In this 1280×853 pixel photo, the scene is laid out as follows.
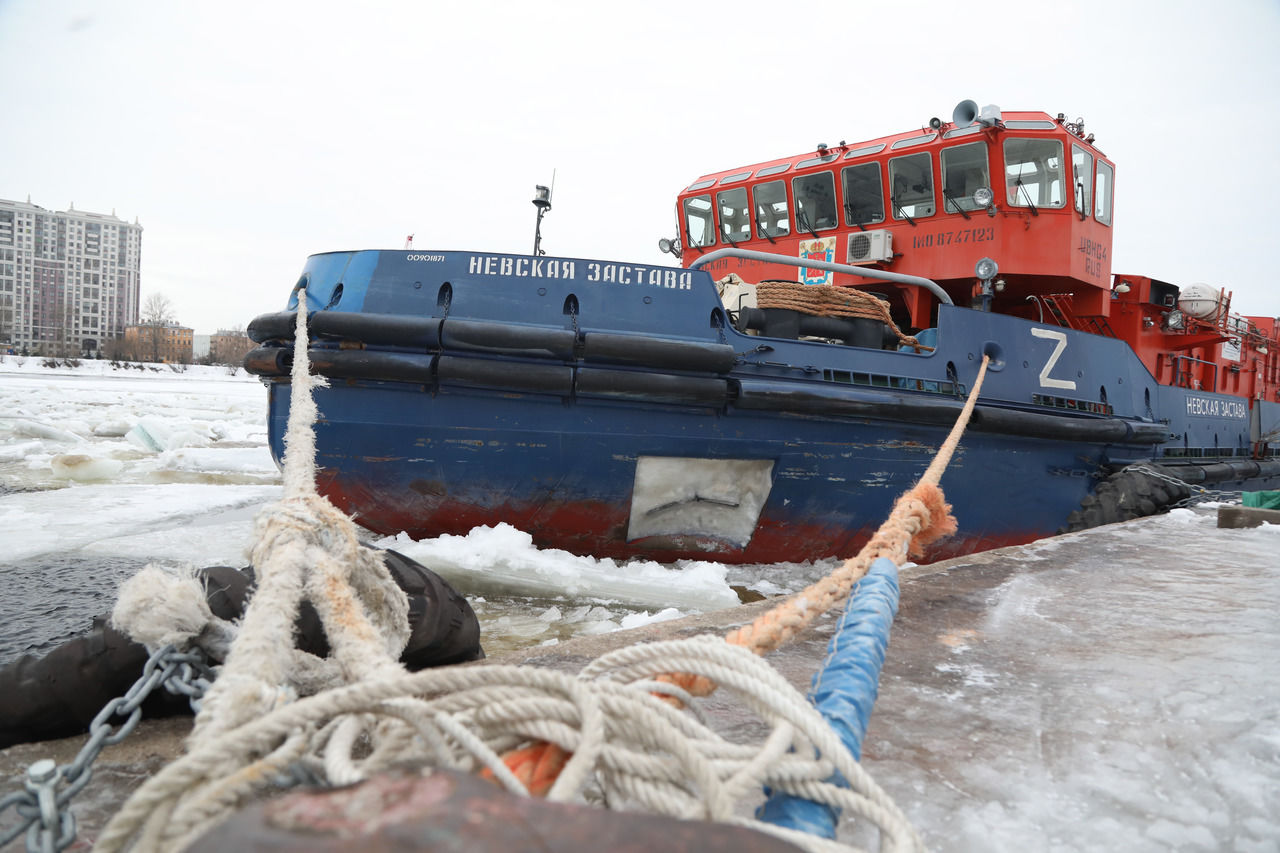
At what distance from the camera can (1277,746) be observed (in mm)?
1395

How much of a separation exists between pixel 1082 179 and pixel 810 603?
612 centimetres

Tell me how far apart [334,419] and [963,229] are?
196 inches

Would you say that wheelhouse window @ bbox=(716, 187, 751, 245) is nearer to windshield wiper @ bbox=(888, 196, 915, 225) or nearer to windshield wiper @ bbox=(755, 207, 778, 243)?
windshield wiper @ bbox=(755, 207, 778, 243)

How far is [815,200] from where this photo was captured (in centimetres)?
684

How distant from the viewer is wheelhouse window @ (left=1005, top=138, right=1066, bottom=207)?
597cm

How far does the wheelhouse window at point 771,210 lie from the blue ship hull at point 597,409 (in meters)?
2.51

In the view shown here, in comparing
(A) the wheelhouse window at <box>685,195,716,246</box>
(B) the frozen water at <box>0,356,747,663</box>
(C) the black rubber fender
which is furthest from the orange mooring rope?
(A) the wheelhouse window at <box>685,195,716,246</box>

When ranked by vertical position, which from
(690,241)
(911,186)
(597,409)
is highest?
(911,186)

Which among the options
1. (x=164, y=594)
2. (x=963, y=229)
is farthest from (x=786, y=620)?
(x=963, y=229)

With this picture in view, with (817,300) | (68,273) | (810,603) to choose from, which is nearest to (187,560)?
(810,603)

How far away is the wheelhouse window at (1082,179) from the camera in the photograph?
239 inches

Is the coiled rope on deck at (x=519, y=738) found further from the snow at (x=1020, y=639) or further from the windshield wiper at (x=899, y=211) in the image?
the windshield wiper at (x=899, y=211)

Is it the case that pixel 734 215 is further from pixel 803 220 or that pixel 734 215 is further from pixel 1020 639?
pixel 1020 639

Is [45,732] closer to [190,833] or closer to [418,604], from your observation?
[418,604]
